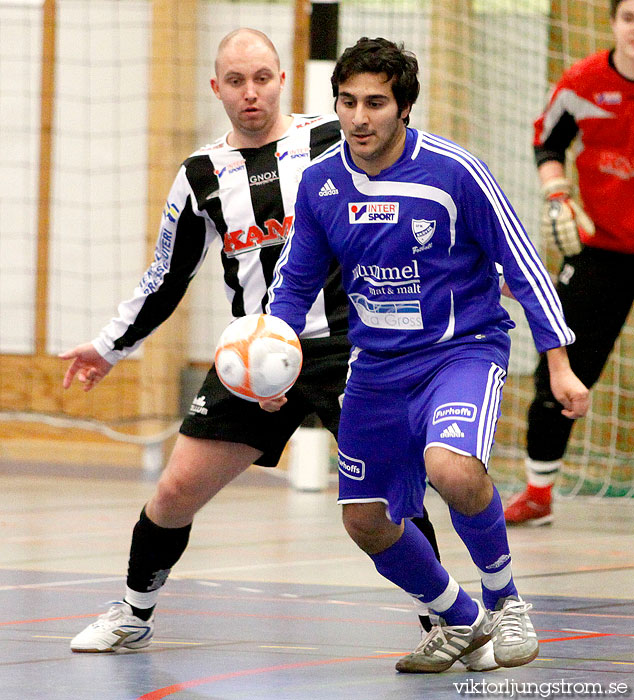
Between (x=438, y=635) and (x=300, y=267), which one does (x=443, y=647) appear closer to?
(x=438, y=635)

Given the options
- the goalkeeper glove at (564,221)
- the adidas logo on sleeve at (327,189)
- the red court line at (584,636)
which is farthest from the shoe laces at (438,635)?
the goalkeeper glove at (564,221)

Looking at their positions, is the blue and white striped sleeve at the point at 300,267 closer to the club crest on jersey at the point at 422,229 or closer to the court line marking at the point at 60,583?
Result: the club crest on jersey at the point at 422,229

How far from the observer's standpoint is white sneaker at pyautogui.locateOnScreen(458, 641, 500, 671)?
12.1ft

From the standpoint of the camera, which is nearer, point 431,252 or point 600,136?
point 431,252

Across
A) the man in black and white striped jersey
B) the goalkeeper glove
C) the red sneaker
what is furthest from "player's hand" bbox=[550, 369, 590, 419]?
the red sneaker

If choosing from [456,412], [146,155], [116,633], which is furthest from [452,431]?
[146,155]

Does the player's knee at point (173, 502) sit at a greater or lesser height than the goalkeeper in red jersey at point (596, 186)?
lesser

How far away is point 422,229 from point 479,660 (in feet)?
3.73

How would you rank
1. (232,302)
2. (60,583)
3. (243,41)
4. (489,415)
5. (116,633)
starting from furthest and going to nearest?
1. (60,583)
2. (232,302)
3. (243,41)
4. (116,633)
5. (489,415)

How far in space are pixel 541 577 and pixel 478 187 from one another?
7.32 feet

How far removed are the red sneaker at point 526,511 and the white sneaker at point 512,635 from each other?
10.8 ft

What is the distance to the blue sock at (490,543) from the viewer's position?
Answer: 3490mm

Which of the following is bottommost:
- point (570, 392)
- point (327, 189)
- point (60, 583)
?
point (60, 583)

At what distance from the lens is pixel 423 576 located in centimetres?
367
